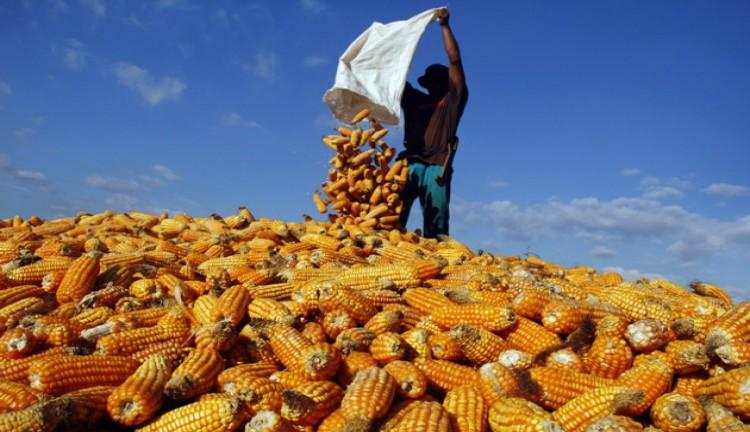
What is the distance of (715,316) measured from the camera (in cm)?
431

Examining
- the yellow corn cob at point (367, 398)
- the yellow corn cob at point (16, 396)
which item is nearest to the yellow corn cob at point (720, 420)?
the yellow corn cob at point (367, 398)

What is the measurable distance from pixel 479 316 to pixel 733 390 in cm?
157

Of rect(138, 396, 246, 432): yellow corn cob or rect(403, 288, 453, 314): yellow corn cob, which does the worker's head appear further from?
rect(138, 396, 246, 432): yellow corn cob

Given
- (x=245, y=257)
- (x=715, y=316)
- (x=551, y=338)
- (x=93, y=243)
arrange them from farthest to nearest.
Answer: (x=93, y=243), (x=245, y=257), (x=715, y=316), (x=551, y=338)

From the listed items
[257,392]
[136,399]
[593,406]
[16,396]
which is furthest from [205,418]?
[593,406]

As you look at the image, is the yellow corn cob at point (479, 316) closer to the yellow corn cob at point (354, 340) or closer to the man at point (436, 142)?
the yellow corn cob at point (354, 340)

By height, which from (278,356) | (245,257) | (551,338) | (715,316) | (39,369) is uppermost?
(245,257)

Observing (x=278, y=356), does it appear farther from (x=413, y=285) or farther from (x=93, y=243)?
(x=93, y=243)

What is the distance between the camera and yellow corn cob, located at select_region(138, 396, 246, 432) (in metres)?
2.96

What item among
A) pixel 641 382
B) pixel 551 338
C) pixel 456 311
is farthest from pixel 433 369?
pixel 641 382

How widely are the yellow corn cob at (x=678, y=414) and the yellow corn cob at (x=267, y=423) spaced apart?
6.83 feet

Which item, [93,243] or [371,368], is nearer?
[371,368]

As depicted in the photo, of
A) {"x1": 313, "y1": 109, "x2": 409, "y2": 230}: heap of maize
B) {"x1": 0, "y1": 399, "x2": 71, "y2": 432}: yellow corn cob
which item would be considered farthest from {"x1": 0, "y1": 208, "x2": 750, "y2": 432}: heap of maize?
{"x1": 313, "y1": 109, "x2": 409, "y2": 230}: heap of maize

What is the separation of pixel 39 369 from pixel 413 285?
2.90 metres
